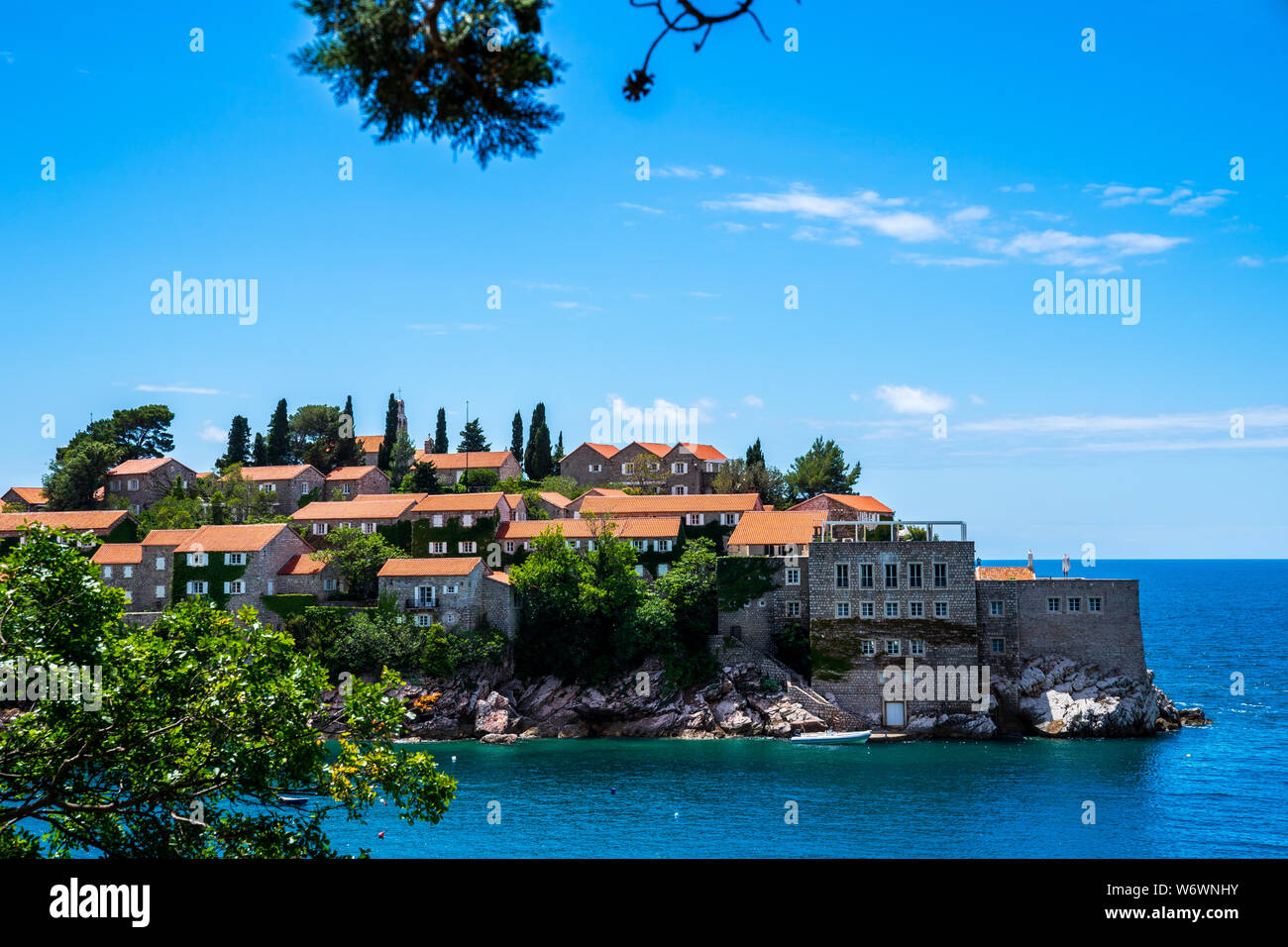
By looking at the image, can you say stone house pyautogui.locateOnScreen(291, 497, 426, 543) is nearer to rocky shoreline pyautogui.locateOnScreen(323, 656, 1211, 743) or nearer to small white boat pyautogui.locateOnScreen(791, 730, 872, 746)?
rocky shoreline pyautogui.locateOnScreen(323, 656, 1211, 743)

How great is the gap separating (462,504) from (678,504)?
15278mm

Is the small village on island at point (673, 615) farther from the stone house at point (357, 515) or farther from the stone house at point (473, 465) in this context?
the stone house at point (473, 465)

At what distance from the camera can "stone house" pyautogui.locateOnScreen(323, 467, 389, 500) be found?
91000 mm

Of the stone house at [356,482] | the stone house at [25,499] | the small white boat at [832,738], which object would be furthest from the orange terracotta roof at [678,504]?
the stone house at [25,499]

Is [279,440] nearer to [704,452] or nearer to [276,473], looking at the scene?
[276,473]

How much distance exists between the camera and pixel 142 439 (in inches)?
4040

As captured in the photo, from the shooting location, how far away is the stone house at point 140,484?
91.1 m

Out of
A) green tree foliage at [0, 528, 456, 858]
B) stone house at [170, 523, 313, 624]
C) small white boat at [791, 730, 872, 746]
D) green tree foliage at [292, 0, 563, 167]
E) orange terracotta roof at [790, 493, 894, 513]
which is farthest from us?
orange terracotta roof at [790, 493, 894, 513]

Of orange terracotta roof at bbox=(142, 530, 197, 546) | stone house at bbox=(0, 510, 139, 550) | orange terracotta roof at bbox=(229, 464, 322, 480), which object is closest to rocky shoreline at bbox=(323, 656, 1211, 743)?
orange terracotta roof at bbox=(142, 530, 197, 546)

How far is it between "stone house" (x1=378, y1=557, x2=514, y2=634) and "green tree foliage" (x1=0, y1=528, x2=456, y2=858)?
46780mm

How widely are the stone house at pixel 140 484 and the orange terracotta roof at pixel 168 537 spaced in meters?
25.5

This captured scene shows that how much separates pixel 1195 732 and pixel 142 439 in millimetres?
94732

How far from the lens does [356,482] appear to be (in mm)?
91375

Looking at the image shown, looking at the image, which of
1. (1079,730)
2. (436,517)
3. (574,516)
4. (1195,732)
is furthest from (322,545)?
(1195,732)
